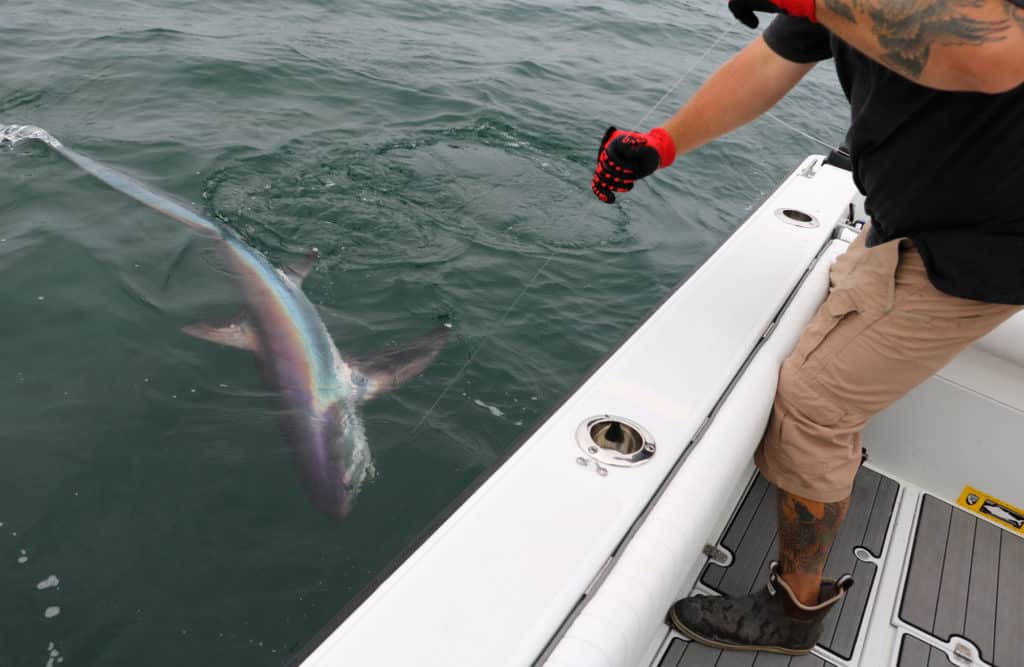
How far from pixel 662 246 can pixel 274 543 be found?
3.70m

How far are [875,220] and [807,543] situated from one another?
0.98 m

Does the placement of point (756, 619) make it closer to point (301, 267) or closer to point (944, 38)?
point (944, 38)

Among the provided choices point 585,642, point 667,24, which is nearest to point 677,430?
point 585,642

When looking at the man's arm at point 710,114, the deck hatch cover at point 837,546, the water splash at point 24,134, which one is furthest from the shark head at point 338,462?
the water splash at point 24,134

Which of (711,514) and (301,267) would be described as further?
(301,267)

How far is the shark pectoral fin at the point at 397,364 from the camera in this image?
379 centimetres

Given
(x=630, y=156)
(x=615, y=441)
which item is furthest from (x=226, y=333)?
(x=615, y=441)

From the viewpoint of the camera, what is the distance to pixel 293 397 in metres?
3.70

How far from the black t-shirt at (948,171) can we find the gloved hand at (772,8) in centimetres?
24

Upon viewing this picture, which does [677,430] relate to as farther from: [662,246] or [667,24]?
[667,24]

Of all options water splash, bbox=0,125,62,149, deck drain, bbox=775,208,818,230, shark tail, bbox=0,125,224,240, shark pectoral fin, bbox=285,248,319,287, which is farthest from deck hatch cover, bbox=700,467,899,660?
water splash, bbox=0,125,62,149

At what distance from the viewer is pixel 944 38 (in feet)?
4.38

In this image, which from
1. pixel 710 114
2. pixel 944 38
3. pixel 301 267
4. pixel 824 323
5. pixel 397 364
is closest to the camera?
pixel 944 38

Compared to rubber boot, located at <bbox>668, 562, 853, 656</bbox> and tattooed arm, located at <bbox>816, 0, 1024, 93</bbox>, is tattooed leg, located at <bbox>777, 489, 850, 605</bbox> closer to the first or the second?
rubber boot, located at <bbox>668, 562, 853, 656</bbox>
